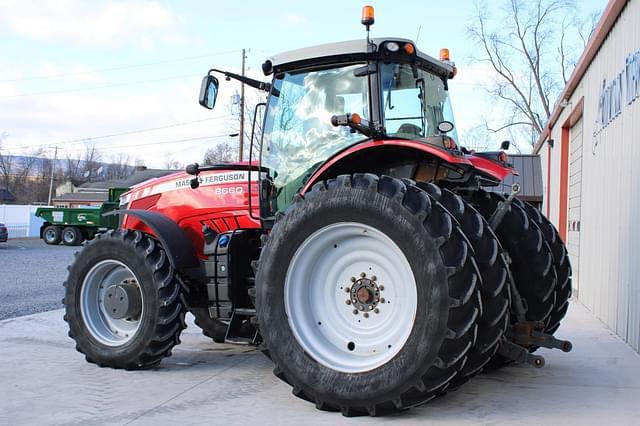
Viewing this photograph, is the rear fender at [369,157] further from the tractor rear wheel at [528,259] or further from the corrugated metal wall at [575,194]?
the corrugated metal wall at [575,194]

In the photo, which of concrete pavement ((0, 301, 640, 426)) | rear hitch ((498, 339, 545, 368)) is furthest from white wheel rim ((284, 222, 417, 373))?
rear hitch ((498, 339, 545, 368))

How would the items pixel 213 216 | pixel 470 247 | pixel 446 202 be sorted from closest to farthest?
pixel 470 247, pixel 446 202, pixel 213 216

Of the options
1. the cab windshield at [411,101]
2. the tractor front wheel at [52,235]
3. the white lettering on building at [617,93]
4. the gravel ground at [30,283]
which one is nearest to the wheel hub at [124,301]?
the cab windshield at [411,101]

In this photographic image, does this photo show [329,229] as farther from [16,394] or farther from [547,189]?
[547,189]

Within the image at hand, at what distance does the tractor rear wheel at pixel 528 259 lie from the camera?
18.9 ft

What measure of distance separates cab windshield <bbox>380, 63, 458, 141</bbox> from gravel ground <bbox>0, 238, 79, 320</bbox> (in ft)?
20.9

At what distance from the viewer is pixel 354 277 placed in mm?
4859

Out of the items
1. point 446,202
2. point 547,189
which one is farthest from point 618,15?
point 547,189

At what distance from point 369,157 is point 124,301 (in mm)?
2544

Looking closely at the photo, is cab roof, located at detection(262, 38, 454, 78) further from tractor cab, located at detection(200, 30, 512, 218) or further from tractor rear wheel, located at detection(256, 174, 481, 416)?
tractor rear wheel, located at detection(256, 174, 481, 416)

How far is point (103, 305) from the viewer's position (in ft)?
20.5

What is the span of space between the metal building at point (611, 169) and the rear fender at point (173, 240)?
4589mm

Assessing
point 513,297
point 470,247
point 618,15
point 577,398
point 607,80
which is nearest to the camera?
point 470,247

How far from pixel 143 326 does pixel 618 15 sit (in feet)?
22.3
